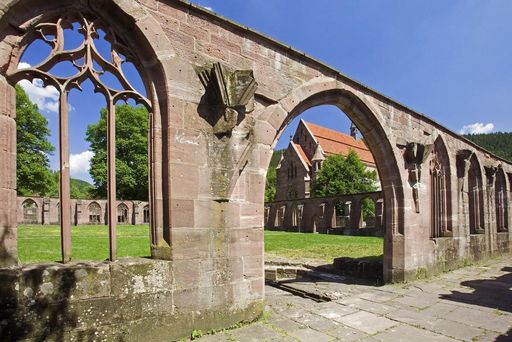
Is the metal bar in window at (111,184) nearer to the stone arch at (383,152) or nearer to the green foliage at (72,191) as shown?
the stone arch at (383,152)

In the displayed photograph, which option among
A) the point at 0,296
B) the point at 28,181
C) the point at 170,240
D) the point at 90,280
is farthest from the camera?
the point at 28,181

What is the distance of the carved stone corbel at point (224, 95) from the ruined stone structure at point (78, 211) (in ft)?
87.9

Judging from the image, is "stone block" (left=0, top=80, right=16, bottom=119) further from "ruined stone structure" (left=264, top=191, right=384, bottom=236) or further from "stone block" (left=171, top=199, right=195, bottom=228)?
"ruined stone structure" (left=264, top=191, right=384, bottom=236)

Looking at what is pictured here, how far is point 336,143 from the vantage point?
46.2 metres

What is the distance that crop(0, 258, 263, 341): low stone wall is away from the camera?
2787mm

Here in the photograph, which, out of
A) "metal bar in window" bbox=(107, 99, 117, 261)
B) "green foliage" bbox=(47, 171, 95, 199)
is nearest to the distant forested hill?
"green foliage" bbox=(47, 171, 95, 199)

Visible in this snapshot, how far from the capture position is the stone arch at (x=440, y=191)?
26.6 feet

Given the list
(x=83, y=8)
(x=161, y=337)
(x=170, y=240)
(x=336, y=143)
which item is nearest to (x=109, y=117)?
(x=83, y=8)

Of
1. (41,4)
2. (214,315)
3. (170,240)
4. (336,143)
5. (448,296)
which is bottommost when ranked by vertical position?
(448,296)

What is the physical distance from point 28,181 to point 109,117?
2569 centimetres

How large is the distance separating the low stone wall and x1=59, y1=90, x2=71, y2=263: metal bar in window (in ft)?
0.79

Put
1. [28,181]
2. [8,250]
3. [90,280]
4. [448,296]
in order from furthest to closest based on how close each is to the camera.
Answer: [28,181] < [448,296] < [90,280] < [8,250]

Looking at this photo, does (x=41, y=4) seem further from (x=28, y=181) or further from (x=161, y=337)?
(x=28, y=181)

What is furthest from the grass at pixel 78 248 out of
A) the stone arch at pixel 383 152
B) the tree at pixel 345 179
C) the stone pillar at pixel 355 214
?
the tree at pixel 345 179
